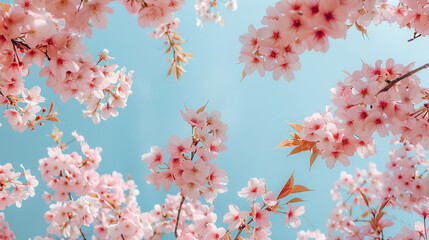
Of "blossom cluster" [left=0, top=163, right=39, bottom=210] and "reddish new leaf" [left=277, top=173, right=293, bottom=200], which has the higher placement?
"blossom cluster" [left=0, top=163, right=39, bottom=210]

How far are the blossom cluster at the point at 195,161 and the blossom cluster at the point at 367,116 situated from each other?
0.48 m

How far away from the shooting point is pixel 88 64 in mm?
1460

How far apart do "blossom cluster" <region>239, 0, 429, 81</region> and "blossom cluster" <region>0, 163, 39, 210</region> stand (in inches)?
80.1

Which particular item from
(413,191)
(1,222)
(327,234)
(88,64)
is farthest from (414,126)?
(327,234)

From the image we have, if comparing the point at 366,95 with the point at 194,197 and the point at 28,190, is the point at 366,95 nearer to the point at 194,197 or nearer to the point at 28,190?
the point at 194,197

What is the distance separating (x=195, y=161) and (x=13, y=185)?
69.6 inches

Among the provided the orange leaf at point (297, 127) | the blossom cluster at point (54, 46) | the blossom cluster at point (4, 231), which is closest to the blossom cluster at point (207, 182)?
the orange leaf at point (297, 127)

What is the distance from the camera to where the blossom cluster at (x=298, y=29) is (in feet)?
3.52

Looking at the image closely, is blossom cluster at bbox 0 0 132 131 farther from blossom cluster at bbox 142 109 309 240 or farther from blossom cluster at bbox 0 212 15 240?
blossom cluster at bbox 0 212 15 240

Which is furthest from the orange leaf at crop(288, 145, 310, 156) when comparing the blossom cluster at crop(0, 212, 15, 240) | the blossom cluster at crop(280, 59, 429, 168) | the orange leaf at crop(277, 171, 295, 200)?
the blossom cluster at crop(0, 212, 15, 240)

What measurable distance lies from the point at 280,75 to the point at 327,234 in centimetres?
616

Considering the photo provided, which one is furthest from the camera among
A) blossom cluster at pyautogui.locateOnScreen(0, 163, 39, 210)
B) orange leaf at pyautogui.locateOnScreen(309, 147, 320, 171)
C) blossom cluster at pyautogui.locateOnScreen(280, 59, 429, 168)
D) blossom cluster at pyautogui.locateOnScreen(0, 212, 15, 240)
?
blossom cluster at pyautogui.locateOnScreen(0, 212, 15, 240)

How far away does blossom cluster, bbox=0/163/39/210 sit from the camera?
2172 millimetres

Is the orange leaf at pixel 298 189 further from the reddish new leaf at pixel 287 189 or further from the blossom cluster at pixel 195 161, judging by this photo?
the blossom cluster at pixel 195 161
